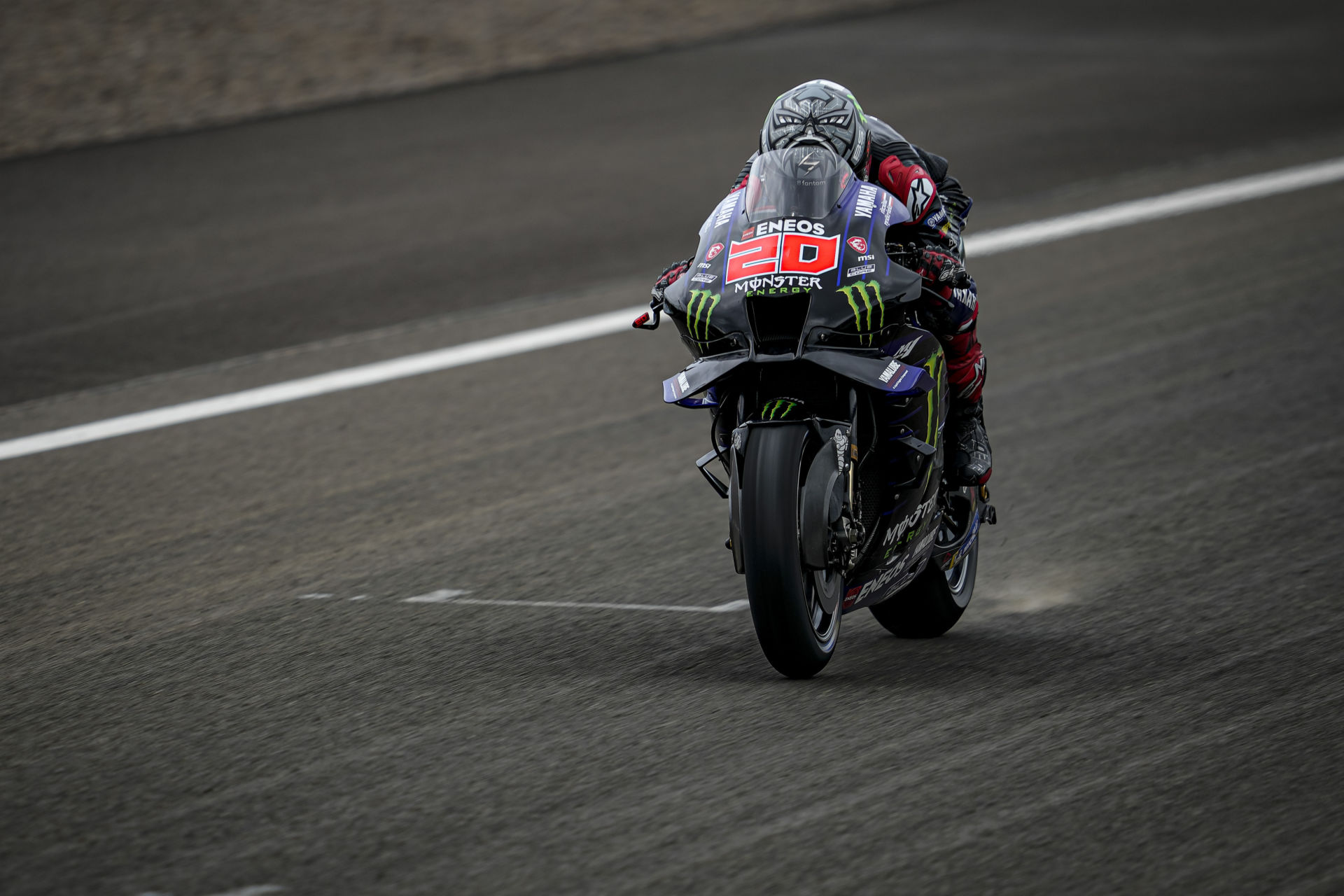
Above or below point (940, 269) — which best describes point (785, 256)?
above

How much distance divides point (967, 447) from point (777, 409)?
1.14 metres

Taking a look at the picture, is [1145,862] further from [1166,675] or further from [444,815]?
[444,815]

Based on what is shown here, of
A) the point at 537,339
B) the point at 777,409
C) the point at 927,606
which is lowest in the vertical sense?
the point at 537,339

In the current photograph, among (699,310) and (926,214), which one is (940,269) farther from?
(699,310)

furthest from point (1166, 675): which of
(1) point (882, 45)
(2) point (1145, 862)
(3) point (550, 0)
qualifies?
(3) point (550, 0)

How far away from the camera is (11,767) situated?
4.70 metres

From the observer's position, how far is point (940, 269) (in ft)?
17.2

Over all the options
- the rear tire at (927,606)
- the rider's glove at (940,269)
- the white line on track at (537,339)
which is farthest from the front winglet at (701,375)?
the white line on track at (537,339)

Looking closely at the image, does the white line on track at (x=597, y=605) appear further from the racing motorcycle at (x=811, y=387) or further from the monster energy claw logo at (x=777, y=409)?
the monster energy claw logo at (x=777, y=409)

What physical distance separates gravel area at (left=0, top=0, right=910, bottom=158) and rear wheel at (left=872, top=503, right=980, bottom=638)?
1167 cm

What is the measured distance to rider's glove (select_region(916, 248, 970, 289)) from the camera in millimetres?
5223

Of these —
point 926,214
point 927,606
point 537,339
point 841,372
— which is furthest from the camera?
point 537,339

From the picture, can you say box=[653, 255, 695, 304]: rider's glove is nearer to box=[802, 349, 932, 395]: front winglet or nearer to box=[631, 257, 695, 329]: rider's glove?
box=[631, 257, 695, 329]: rider's glove

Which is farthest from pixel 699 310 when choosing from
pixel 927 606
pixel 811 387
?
pixel 927 606
